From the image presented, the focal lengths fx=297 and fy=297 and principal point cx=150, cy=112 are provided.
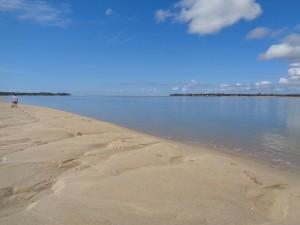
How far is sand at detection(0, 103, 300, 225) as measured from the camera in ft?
14.8

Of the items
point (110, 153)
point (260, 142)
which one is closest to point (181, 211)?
point (110, 153)

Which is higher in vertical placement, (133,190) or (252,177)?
(133,190)

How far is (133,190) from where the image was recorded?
221 inches

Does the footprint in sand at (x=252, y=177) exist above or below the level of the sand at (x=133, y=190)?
below

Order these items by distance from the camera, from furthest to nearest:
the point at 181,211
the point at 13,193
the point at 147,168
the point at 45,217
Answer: the point at 147,168
the point at 13,193
the point at 181,211
the point at 45,217

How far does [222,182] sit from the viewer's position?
6516 mm

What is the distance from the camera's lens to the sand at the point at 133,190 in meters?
4.50

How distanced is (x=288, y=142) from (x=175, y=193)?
1142 centimetres

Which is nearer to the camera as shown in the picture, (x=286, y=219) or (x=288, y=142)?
(x=286, y=219)

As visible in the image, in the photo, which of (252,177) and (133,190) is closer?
(133,190)

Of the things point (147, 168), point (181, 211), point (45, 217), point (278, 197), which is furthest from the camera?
point (147, 168)

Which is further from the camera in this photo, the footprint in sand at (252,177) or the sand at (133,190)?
the footprint in sand at (252,177)

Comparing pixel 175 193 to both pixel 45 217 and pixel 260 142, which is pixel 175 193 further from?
pixel 260 142

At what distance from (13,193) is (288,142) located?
13.5m
